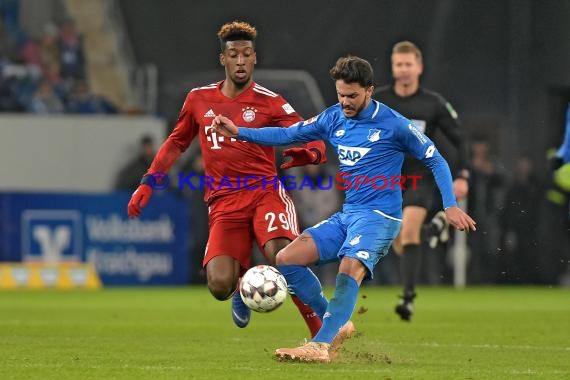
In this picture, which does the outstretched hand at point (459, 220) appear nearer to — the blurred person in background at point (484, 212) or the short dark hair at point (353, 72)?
the short dark hair at point (353, 72)

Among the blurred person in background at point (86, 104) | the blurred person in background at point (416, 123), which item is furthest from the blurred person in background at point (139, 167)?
A: the blurred person in background at point (416, 123)

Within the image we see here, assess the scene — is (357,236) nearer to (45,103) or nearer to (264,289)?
(264,289)

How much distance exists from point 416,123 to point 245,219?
2966mm

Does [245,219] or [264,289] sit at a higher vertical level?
[245,219]

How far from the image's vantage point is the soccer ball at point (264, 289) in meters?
8.36

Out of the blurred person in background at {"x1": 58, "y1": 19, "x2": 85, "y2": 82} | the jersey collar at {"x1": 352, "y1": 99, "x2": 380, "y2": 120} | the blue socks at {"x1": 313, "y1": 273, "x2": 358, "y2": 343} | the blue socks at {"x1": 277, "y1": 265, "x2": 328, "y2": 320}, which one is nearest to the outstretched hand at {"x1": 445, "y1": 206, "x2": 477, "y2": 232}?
the blue socks at {"x1": 313, "y1": 273, "x2": 358, "y2": 343}

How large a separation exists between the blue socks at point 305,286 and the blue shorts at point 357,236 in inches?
7.9

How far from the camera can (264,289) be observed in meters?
8.38

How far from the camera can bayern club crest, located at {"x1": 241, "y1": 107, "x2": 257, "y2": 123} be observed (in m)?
9.27

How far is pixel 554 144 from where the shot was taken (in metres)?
19.4

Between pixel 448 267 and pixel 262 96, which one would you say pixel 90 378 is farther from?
pixel 448 267

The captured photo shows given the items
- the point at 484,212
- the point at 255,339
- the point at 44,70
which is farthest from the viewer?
the point at 44,70

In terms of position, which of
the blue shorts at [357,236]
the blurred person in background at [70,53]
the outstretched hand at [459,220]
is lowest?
the blue shorts at [357,236]

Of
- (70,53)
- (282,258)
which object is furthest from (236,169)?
(70,53)
